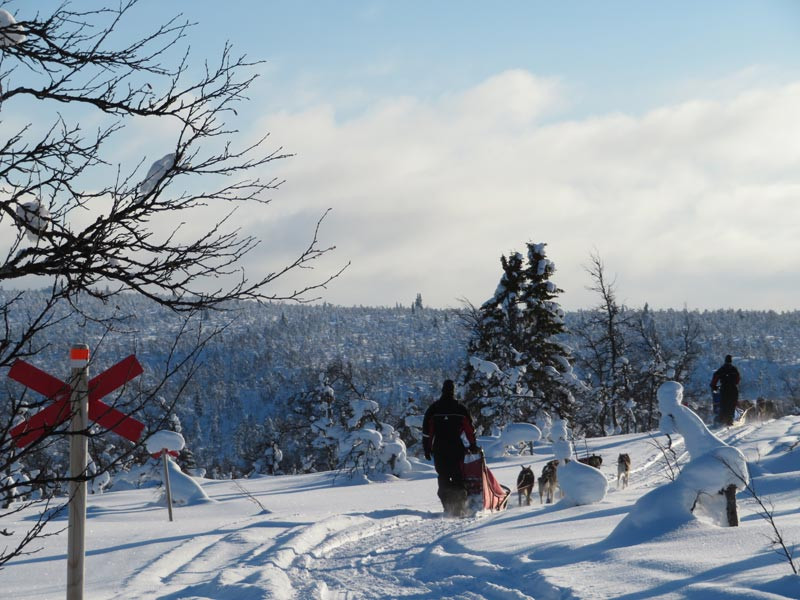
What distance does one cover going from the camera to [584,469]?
1042cm

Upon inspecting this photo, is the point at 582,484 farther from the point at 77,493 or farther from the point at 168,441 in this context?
the point at 77,493

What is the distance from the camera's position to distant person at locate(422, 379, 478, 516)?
1159 centimetres

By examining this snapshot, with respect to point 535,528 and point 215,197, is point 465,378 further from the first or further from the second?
point 215,197

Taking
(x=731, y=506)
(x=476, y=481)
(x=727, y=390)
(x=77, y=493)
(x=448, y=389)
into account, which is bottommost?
(x=476, y=481)

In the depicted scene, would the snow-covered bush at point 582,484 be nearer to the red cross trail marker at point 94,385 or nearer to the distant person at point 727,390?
the red cross trail marker at point 94,385

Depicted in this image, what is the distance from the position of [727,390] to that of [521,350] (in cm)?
1191

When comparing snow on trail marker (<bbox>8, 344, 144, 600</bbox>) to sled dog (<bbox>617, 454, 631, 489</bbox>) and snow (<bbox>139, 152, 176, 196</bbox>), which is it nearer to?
snow (<bbox>139, 152, 176, 196</bbox>)

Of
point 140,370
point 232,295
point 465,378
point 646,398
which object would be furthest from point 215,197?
point 646,398

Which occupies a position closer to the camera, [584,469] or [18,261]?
[18,261]

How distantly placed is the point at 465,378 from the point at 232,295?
29979 mm

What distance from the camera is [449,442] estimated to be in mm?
11734

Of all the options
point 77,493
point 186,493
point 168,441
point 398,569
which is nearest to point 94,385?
point 77,493

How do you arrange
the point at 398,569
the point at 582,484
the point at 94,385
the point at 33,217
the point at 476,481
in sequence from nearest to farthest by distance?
the point at 33,217 → the point at 94,385 → the point at 398,569 → the point at 582,484 → the point at 476,481

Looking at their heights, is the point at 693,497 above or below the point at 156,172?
below
